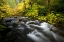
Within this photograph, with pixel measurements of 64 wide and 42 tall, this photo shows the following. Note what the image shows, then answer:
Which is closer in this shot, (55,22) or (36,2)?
(55,22)

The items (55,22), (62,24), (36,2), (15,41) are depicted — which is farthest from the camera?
(36,2)

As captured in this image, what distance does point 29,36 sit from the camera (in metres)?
9.26

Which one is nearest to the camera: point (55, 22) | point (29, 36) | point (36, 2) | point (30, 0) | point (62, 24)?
point (29, 36)

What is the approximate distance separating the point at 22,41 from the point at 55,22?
6146 millimetres

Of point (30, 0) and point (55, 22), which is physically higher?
point (30, 0)

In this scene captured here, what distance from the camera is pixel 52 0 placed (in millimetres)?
18250

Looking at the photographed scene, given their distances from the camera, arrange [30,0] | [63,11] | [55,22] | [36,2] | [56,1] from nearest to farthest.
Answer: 1. [55,22]
2. [63,11]
3. [56,1]
4. [36,2]
5. [30,0]

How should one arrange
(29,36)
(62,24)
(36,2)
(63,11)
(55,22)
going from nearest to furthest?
1. (29,36)
2. (62,24)
3. (55,22)
4. (63,11)
5. (36,2)

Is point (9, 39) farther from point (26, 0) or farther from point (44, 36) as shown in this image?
point (26, 0)

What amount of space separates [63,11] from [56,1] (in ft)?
9.18

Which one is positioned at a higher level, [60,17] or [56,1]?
[56,1]

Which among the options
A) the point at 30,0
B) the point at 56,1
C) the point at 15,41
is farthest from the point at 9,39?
the point at 30,0

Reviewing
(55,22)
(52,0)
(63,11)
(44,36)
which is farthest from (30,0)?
(44,36)

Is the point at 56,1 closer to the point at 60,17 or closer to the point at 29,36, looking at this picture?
the point at 60,17
